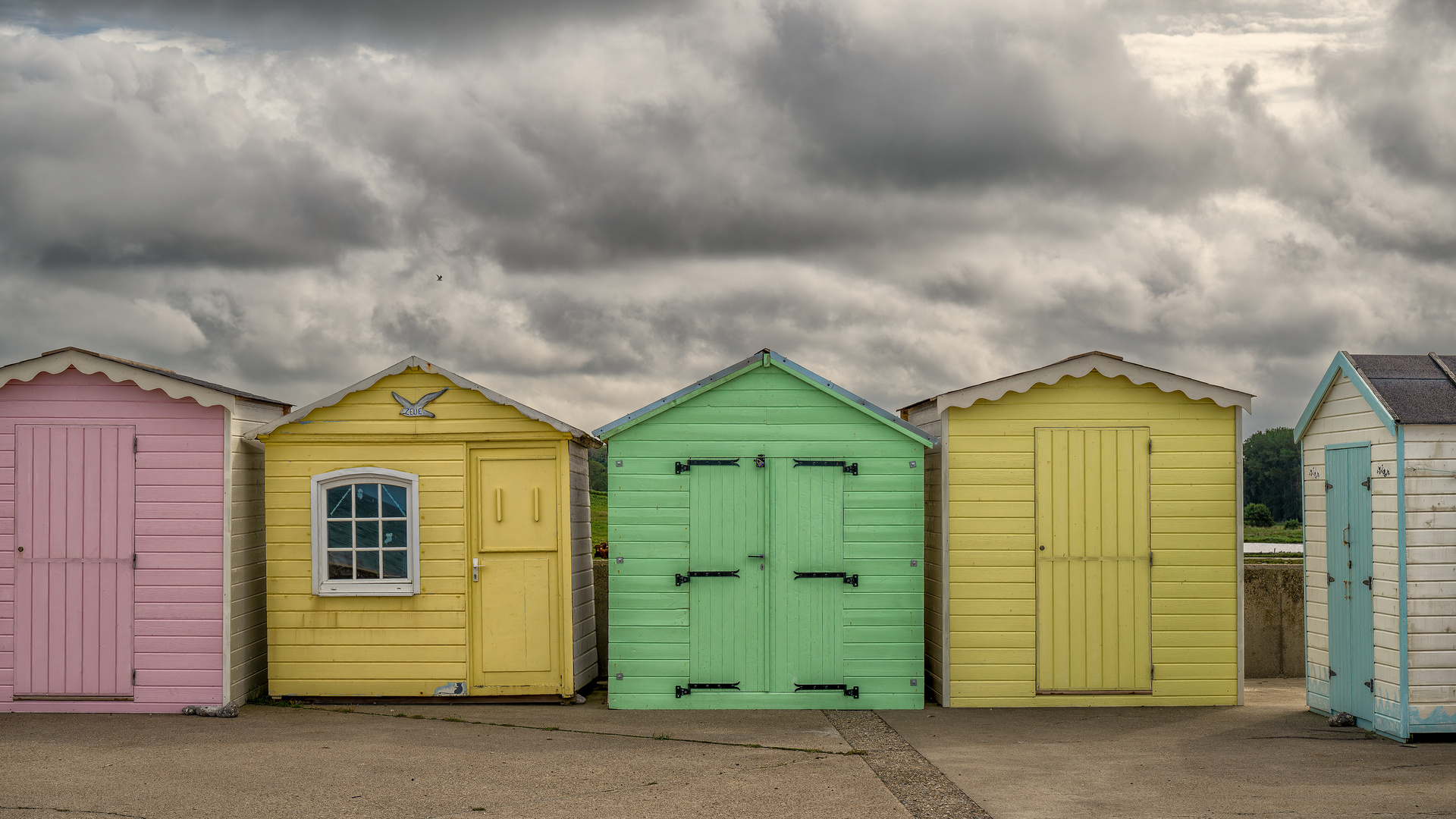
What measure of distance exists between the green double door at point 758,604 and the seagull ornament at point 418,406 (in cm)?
264

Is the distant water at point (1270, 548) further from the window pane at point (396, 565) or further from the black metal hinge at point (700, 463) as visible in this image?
the window pane at point (396, 565)

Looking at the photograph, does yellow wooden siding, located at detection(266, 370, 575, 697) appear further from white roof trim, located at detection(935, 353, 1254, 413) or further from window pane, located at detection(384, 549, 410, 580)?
white roof trim, located at detection(935, 353, 1254, 413)

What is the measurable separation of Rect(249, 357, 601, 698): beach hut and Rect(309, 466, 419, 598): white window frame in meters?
0.01

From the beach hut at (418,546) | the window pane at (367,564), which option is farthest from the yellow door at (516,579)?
the window pane at (367,564)

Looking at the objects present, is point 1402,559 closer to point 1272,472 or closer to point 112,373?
point 112,373

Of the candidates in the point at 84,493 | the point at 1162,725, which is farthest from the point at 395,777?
the point at 1162,725

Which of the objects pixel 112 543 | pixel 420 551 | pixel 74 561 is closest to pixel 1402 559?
pixel 420 551

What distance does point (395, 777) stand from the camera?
24.9ft

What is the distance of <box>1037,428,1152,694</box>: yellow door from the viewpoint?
10.2 meters

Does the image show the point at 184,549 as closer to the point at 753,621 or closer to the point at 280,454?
the point at 280,454

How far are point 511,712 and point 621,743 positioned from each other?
1733 millimetres

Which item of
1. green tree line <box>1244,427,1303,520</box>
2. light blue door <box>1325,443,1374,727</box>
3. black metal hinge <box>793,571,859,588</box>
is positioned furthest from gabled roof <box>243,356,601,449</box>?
green tree line <box>1244,427,1303,520</box>

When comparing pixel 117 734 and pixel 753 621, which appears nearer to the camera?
pixel 117 734

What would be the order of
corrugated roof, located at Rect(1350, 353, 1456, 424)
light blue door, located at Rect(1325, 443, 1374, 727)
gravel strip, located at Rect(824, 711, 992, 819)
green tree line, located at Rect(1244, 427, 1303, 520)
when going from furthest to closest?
green tree line, located at Rect(1244, 427, 1303, 520), light blue door, located at Rect(1325, 443, 1374, 727), corrugated roof, located at Rect(1350, 353, 1456, 424), gravel strip, located at Rect(824, 711, 992, 819)
